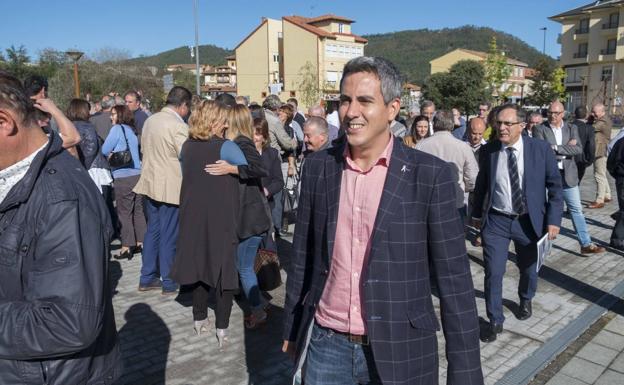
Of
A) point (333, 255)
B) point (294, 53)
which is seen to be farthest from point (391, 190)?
point (294, 53)

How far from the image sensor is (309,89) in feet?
167

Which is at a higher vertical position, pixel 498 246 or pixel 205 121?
pixel 205 121

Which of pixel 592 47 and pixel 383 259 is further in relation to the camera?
pixel 592 47

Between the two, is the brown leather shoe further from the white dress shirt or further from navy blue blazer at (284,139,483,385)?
navy blue blazer at (284,139,483,385)

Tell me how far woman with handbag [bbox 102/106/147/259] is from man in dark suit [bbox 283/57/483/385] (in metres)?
4.90

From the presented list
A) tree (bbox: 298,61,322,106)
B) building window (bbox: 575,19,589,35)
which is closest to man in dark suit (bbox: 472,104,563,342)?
tree (bbox: 298,61,322,106)

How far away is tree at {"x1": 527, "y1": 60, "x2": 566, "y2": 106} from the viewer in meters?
55.2

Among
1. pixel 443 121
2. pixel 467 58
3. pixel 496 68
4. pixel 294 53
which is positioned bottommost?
pixel 443 121

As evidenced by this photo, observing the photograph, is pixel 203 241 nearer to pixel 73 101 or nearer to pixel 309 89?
pixel 73 101

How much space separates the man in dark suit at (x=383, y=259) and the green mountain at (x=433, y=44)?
12186 centimetres

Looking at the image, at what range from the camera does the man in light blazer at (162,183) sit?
551cm

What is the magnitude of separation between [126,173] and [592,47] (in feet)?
237

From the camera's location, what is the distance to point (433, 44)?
5408 inches

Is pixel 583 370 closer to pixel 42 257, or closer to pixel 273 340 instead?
pixel 273 340
